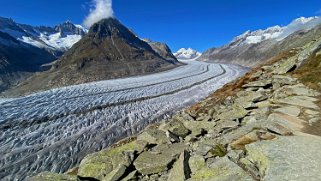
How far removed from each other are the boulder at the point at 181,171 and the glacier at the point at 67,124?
16421 mm

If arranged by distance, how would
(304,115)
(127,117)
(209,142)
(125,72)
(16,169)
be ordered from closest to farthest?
1. (209,142)
2. (304,115)
3. (16,169)
4. (127,117)
5. (125,72)

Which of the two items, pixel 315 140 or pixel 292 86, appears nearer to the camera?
pixel 315 140

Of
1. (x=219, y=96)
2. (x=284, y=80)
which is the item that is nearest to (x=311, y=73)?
(x=284, y=80)

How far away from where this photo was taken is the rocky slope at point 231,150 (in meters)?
9.36

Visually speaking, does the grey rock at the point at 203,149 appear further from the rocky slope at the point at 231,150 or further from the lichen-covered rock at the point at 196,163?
the lichen-covered rock at the point at 196,163

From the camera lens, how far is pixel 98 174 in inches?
465

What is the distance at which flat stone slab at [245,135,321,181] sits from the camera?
857 cm

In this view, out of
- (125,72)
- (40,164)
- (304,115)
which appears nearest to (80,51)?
(125,72)

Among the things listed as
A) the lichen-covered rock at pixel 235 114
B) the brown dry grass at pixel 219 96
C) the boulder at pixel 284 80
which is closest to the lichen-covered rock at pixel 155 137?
the lichen-covered rock at pixel 235 114

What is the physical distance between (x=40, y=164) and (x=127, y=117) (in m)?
14.8

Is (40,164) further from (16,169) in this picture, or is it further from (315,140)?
(315,140)

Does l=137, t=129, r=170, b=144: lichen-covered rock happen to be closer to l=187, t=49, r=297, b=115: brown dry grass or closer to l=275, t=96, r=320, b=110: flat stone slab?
l=275, t=96, r=320, b=110: flat stone slab

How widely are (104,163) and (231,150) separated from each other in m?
4.82

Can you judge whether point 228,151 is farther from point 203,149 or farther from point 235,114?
point 235,114
